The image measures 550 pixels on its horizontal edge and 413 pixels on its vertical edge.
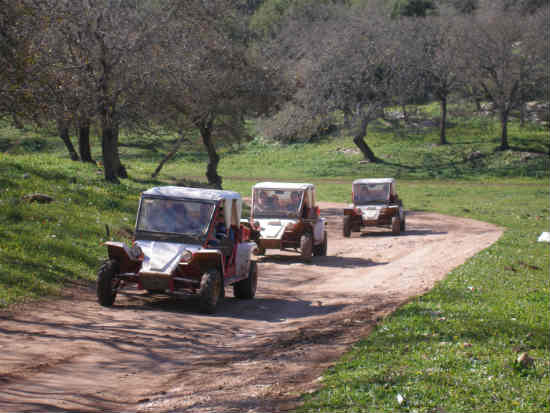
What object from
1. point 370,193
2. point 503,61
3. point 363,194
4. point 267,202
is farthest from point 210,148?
point 503,61

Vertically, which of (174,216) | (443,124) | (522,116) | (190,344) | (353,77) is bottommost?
(190,344)

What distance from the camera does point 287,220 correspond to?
1788cm

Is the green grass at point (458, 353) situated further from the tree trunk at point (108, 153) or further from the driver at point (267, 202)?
the tree trunk at point (108, 153)

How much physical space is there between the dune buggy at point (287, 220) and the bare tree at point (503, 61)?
34.8 metres

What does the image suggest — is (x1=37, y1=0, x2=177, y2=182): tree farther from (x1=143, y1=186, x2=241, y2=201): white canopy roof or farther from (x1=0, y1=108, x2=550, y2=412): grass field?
(x1=143, y1=186, x2=241, y2=201): white canopy roof

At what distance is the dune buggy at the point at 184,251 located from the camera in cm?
1049

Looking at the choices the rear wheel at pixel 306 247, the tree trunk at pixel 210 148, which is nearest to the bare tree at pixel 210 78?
the tree trunk at pixel 210 148

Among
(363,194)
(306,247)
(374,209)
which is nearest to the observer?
(306,247)

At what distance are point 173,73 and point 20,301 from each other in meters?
15.9

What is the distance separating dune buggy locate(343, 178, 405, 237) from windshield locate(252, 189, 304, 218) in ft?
19.1

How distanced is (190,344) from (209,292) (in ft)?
6.16

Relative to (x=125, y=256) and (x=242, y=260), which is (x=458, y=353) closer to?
(x=242, y=260)

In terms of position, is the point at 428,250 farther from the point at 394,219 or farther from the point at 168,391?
the point at 168,391

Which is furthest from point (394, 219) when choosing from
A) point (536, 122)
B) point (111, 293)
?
point (536, 122)
